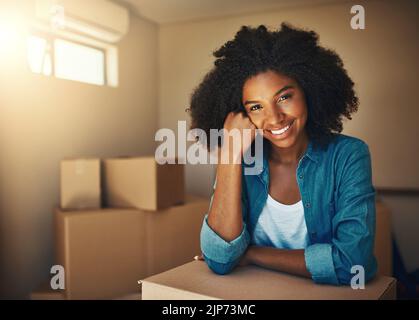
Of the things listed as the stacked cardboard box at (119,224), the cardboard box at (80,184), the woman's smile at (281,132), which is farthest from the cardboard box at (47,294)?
the woman's smile at (281,132)

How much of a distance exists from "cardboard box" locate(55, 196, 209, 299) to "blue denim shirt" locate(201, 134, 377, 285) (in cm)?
83

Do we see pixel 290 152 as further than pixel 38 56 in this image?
No

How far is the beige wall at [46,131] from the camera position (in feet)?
5.08

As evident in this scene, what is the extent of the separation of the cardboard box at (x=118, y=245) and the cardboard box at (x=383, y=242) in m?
0.77

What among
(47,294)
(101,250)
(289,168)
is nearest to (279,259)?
(289,168)

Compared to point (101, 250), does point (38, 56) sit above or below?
above

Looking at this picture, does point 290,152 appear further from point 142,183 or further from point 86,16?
point 86,16

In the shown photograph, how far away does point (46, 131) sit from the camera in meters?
1.67

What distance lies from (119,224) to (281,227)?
2.94ft

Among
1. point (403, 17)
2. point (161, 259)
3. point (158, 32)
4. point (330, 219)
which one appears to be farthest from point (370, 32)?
point (161, 259)

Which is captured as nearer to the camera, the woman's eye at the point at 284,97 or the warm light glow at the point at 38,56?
the woman's eye at the point at 284,97

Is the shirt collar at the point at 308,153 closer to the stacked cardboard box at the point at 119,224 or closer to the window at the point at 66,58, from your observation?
the stacked cardboard box at the point at 119,224

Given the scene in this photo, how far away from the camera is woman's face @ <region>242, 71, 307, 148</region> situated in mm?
803
